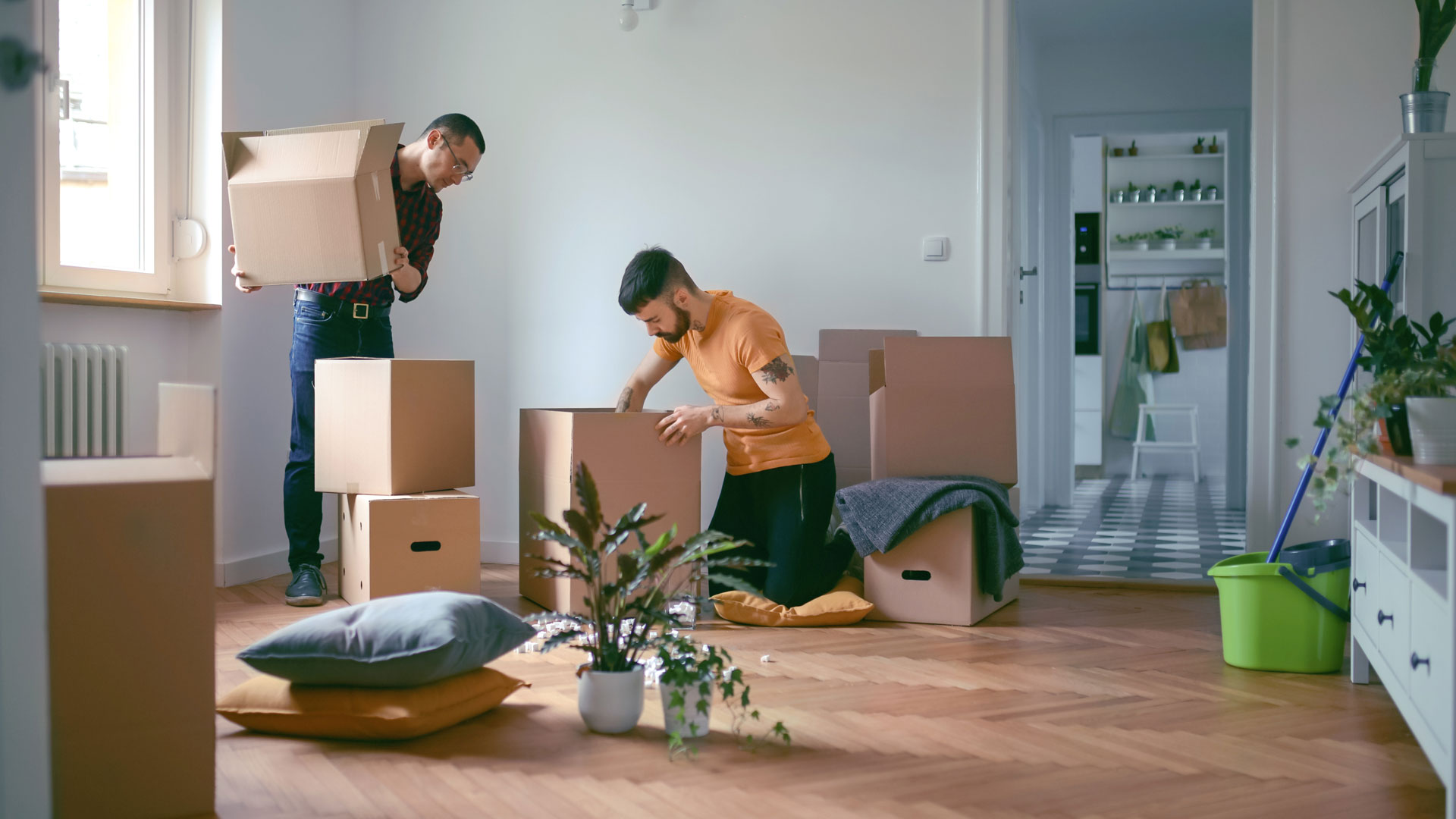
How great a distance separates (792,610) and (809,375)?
87 centimetres

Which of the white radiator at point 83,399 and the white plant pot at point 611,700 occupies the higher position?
the white radiator at point 83,399

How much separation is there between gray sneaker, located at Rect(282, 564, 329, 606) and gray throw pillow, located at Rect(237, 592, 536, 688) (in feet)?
3.83

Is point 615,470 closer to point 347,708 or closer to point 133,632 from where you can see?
point 347,708

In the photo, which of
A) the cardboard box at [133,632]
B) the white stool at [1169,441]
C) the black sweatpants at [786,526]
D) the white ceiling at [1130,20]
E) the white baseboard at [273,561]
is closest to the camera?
the cardboard box at [133,632]

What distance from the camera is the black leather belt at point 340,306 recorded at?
10.2 feet

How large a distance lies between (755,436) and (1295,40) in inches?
77.7

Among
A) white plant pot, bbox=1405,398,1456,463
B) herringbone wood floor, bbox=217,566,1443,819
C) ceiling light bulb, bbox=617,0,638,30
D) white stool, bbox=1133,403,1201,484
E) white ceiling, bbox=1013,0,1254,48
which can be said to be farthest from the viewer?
white stool, bbox=1133,403,1201,484

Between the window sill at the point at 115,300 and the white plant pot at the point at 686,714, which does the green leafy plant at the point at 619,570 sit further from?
the window sill at the point at 115,300

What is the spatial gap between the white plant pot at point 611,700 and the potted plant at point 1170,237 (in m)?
6.52

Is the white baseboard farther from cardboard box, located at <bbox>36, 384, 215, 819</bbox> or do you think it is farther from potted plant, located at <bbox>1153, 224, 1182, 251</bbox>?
potted plant, located at <bbox>1153, 224, 1182, 251</bbox>

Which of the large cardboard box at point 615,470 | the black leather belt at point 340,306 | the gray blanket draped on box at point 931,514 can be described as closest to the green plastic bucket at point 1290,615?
the gray blanket draped on box at point 931,514

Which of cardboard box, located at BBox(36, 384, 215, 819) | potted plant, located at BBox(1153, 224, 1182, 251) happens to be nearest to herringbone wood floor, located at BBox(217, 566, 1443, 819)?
cardboard box, located at BBox(36, 384, 215, 819)

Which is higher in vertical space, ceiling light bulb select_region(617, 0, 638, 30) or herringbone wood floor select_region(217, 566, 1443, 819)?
ceiling light bulb select_region(617, 0, 638, 30)

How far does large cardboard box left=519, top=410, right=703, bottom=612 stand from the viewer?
2867mm
